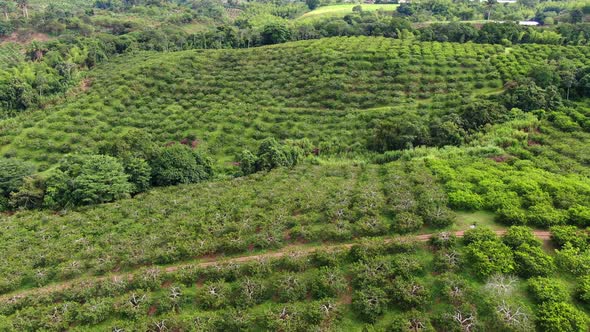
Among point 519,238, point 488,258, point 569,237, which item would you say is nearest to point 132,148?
point 488,258

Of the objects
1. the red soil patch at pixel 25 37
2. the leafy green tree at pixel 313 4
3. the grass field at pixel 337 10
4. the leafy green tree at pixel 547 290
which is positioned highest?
the leafy green tree at pixel 313 4

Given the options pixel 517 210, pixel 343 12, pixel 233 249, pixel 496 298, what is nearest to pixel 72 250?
pixel 233 249

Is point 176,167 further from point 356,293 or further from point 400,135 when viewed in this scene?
point 356,293

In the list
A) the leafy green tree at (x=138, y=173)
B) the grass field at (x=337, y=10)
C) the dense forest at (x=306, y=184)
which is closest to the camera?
the dense forest at (x=306, y=184)

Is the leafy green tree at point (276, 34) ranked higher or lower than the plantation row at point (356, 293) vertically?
higher

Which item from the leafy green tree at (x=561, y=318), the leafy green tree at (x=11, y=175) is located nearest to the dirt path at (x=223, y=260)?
the leafy green tree at (x=561, y=318)

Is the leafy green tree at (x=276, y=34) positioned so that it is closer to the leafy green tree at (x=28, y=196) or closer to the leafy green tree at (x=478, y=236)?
the leafy green tree at (x=28, y=196)

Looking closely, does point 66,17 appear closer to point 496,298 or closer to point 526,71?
point 526,71
